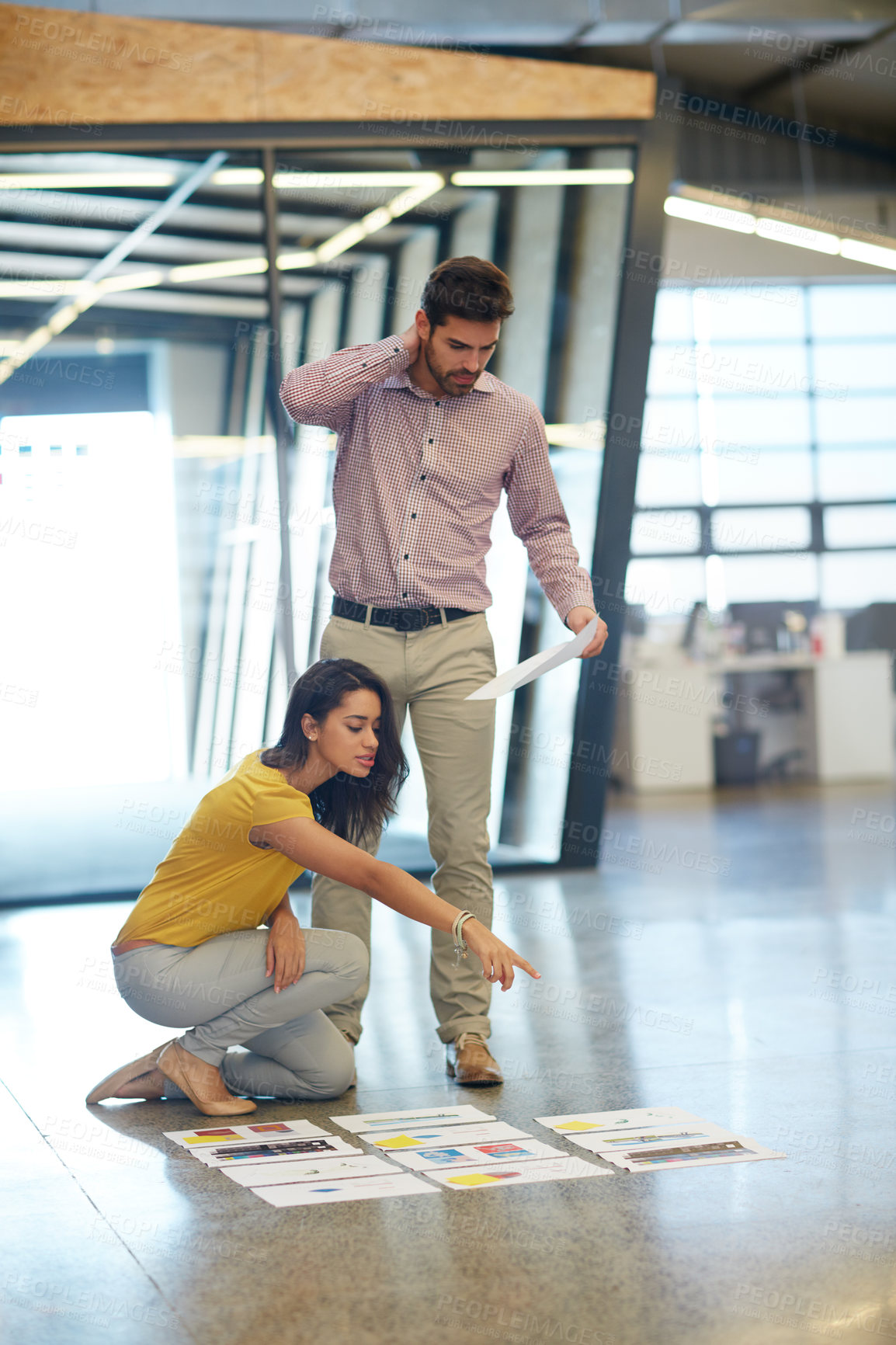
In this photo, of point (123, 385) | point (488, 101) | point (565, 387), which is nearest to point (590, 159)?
point (488, 101)

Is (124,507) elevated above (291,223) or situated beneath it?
situated beneath

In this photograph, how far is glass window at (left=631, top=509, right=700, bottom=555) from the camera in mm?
12008

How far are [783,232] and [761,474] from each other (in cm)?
214

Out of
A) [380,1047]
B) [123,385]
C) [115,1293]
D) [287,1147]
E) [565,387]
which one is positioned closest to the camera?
[115,1293]

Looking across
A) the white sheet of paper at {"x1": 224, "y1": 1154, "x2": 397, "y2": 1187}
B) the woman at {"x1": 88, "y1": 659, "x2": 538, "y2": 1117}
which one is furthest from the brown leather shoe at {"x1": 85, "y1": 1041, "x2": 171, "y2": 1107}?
the white sheet of paper at {"x1": 224, "y1": 1154, "x2": 397, "y2": 1187}

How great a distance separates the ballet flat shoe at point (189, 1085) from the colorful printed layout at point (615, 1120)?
0.56m

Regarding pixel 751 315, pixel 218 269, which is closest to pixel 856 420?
pixel 751 315

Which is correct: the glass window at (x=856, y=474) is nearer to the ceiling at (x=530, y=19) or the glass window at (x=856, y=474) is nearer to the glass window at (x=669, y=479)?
the glass window at (x=669, y=479)

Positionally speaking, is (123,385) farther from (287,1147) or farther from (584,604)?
(287,1147)

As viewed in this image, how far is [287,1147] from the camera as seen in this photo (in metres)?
2.30

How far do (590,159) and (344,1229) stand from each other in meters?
4.47

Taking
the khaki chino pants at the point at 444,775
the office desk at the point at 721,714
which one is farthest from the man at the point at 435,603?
the office desk at the point at 721,714

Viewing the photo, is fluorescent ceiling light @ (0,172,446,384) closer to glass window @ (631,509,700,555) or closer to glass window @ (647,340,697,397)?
glass window @ (631,509,700,555)

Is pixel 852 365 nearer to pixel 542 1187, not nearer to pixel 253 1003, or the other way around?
pixel 253 1003
